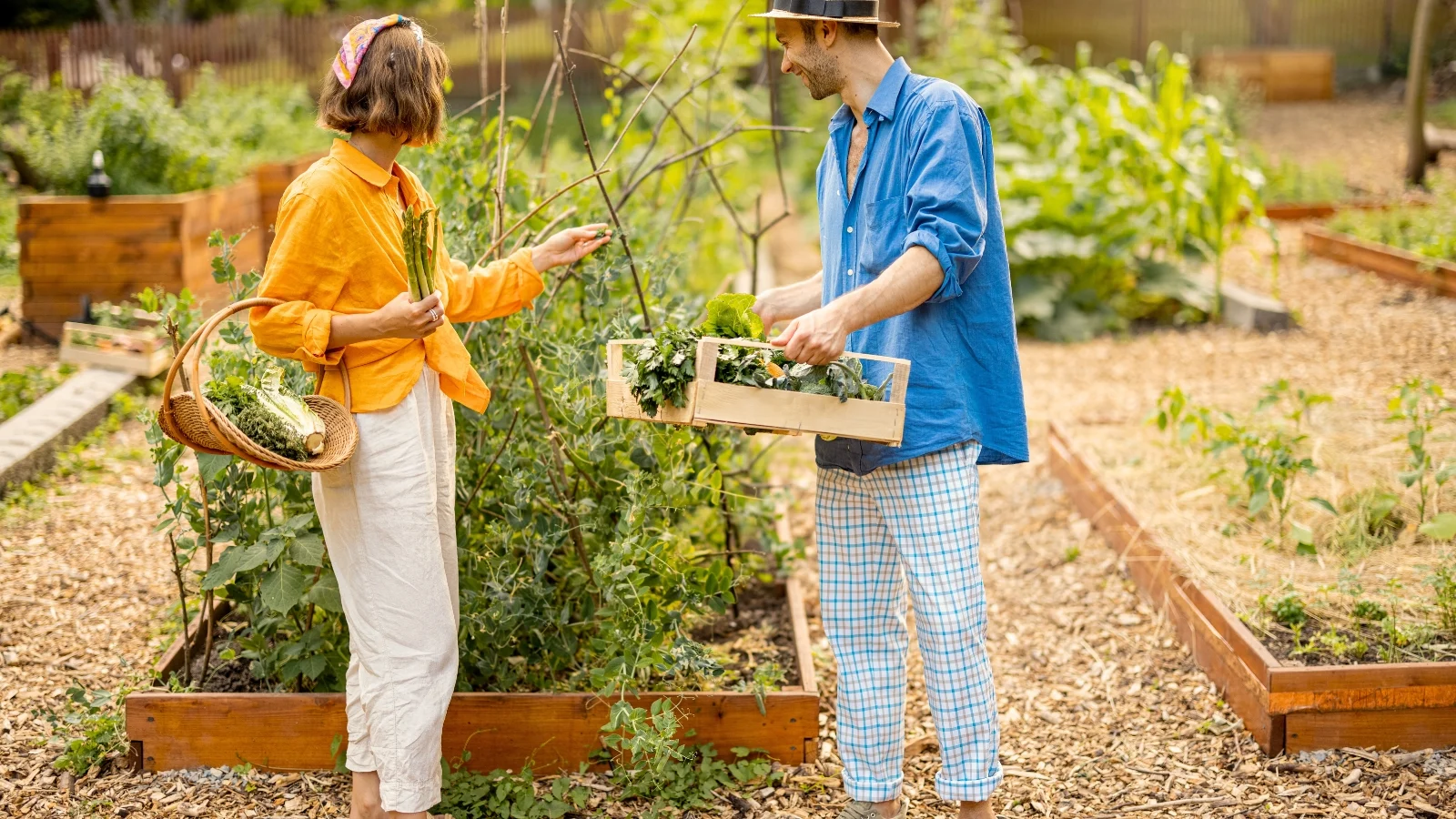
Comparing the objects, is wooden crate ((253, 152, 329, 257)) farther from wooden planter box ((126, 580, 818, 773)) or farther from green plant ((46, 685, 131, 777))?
wooden planter box ((126, 580, 818, 773))

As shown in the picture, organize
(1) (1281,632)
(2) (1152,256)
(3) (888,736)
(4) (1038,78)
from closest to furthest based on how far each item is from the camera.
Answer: (3) (888,736) → (1) (1281,632) → (2) (1152,256) → (4) (1038,78)

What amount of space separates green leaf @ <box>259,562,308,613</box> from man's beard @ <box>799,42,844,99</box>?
1.60 m

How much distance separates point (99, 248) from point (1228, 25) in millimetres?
18020

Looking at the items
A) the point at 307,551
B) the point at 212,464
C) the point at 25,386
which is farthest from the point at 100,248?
the point at 307,551

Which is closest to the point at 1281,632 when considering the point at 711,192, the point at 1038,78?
the point at 711,192

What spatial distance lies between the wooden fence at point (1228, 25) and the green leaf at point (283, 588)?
17.3 meters

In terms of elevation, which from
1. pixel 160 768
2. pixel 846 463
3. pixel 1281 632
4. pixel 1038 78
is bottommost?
pixel 160 768

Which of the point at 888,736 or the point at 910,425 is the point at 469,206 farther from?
the point at 888,736

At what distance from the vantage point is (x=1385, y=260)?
7.75 metres

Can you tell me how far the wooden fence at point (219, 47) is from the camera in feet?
50.3

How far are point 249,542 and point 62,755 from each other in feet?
2.33

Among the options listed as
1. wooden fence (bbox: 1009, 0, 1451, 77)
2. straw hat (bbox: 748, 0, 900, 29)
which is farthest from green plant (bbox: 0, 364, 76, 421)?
wooden fence (bbox: 1009, 0, 1451, 77)

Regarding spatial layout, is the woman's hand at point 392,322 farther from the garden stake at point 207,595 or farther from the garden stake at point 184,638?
the garden stake at point 184,638

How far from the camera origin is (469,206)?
3.56 m
